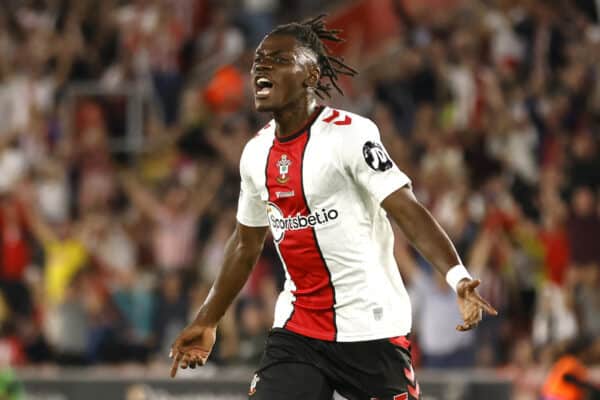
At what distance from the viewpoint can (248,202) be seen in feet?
18.7

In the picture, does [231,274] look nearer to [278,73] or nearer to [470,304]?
[278,73]

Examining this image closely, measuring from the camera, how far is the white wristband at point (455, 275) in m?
4.90

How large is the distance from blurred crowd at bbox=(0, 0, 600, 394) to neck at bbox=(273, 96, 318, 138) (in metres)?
4.92

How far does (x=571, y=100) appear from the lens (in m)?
11.7

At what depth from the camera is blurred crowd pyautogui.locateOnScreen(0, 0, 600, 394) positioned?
1080cm

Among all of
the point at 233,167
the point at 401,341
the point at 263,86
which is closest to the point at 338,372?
the point at 401,341

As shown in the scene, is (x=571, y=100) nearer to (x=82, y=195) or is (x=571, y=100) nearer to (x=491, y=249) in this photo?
(x=491, y=249)

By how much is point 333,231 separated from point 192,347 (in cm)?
86

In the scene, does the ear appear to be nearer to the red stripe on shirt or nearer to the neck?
the neck

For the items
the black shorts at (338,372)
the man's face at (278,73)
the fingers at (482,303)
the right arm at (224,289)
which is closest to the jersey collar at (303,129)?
the man's face at (278,73)

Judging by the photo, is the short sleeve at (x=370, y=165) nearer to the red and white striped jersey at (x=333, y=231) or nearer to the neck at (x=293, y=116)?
the red and white striped jersey at (x=333, y=231)

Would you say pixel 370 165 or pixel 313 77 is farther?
pixel 313 77

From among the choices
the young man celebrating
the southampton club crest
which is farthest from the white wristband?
the southampton club crest

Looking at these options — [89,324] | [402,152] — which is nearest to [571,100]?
[402,152]
